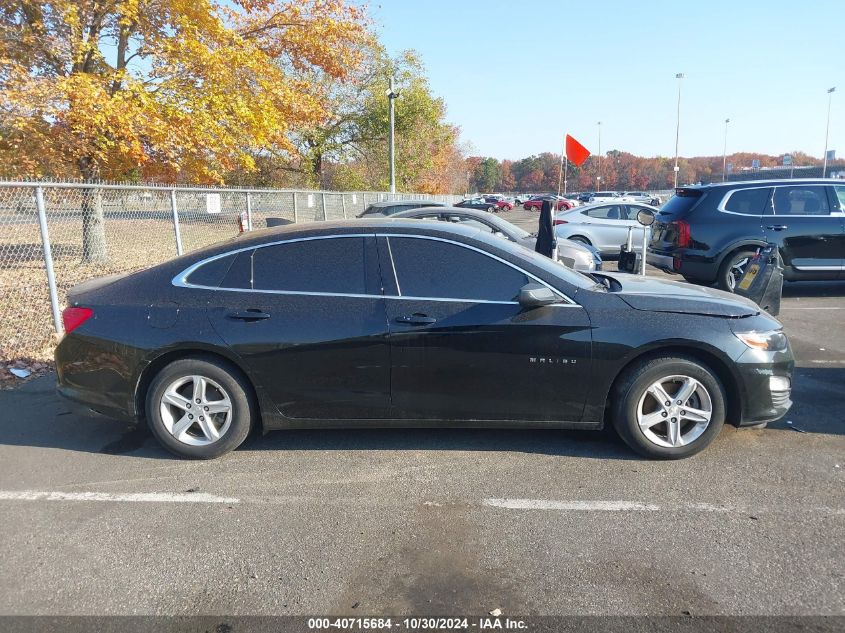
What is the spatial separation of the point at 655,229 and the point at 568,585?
29.1ft

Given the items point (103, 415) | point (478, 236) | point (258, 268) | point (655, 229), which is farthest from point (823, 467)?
point (655, 229)

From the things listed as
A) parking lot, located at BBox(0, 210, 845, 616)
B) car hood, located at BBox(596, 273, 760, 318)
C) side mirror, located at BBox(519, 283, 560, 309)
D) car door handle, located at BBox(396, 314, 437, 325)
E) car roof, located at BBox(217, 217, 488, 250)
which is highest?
car roof, located at BBox(217, 217, 488, 250)

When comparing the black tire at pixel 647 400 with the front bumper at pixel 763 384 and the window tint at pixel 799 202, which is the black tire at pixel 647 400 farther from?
the window tint at pixel 799 202

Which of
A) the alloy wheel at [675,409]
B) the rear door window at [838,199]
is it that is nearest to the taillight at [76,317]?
the alloy wheel at [675,409]

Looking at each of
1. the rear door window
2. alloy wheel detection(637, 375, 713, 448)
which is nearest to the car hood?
alloy wheel detection(637, 375, 713, 448)

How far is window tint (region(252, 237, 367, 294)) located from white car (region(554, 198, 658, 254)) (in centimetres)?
1078

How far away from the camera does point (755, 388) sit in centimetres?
392

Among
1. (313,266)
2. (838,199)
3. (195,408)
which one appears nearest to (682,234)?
(838,199)

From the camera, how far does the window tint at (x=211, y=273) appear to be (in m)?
4.16

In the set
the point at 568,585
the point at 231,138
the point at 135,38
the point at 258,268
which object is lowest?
the point at 568,585

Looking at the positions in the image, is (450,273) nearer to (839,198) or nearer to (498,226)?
(498,226)

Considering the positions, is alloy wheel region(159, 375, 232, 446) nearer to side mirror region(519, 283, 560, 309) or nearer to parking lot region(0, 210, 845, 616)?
parking lot region(0, 210, 845, 616)

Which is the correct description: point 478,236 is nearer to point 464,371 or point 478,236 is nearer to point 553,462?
point 464,371

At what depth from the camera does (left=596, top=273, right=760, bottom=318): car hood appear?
3.97 m
